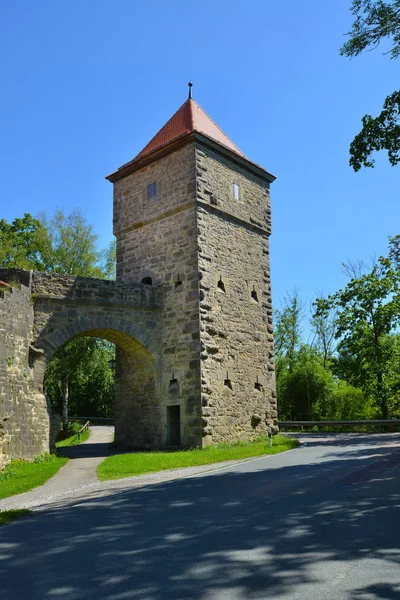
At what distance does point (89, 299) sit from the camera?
15.2m

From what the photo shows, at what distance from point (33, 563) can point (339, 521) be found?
129 inches

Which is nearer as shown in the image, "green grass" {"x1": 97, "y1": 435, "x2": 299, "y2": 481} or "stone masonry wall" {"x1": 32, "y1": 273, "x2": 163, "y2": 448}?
"green grass" {"x1": 97, "y1": 435, "x2": 299, "y2": 481}

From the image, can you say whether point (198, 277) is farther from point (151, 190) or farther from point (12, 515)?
point (12, 515)

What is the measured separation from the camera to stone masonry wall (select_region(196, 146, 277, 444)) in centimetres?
1600

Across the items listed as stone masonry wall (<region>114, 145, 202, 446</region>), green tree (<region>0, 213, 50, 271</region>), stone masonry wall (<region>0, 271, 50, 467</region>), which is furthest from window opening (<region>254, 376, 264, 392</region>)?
green tree (<region>0, 213, 50, 271</region>)

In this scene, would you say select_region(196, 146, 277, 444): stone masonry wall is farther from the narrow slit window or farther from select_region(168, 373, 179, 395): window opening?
select_region(168, 373, 179, 395): window opening

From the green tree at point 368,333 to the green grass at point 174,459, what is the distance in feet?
27.2

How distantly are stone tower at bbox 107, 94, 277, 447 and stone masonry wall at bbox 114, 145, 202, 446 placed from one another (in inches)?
1.4

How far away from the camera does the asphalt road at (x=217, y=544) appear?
160 inches

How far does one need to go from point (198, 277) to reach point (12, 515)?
999 centimetres

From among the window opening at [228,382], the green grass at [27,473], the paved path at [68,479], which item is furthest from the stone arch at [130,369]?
the green grass at [27,473]

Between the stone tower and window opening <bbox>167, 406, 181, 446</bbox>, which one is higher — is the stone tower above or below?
above

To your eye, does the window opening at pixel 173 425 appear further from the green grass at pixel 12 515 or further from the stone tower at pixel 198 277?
the green grass at pixel 12 515

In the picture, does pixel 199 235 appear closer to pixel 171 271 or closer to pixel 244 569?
pixel 171 271
